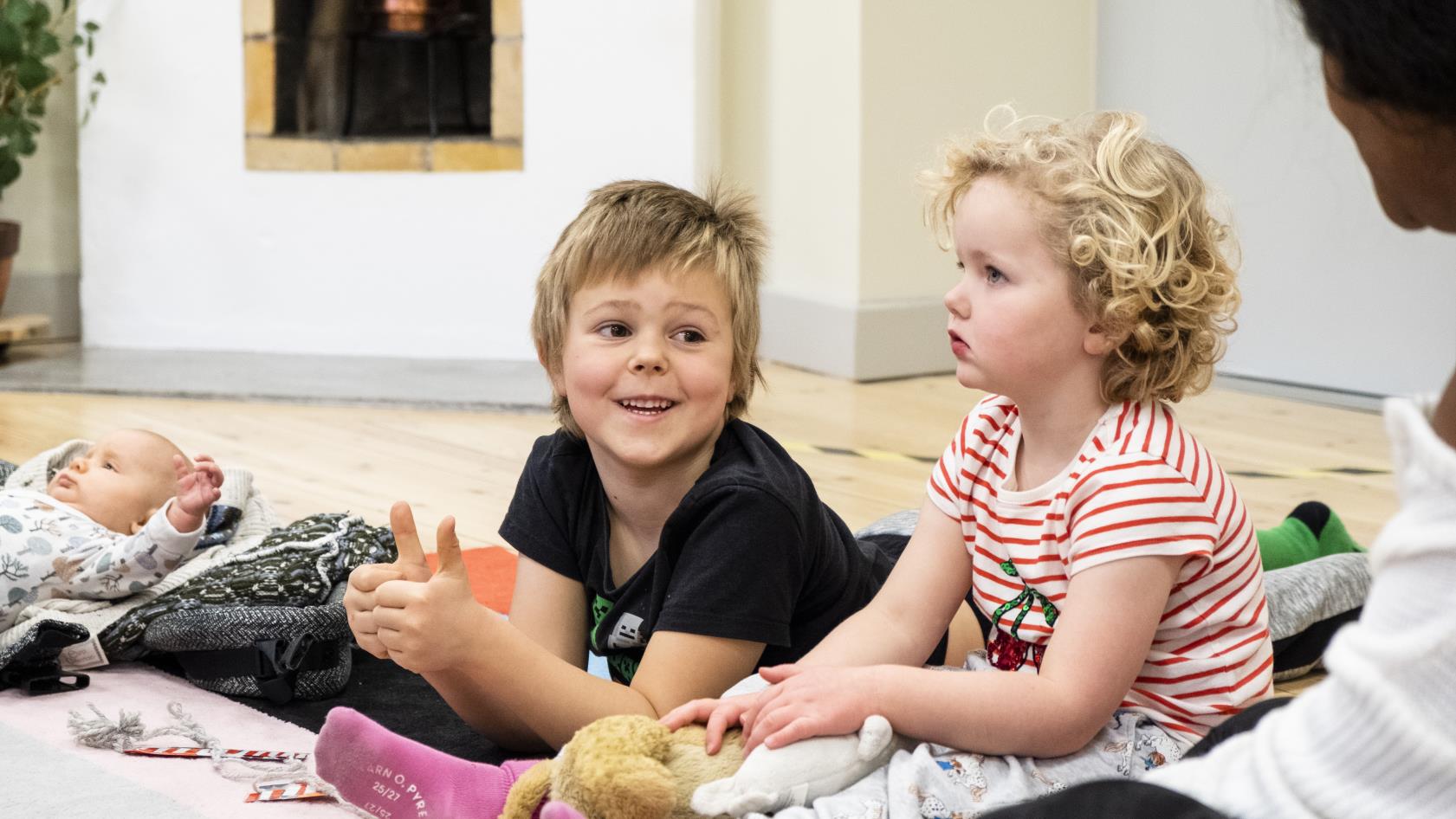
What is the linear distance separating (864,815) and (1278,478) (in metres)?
1.77

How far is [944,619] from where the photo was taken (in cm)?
126

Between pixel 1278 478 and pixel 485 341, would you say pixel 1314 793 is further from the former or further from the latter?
pixel 485 341

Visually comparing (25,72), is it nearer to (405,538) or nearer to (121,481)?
(121,481)

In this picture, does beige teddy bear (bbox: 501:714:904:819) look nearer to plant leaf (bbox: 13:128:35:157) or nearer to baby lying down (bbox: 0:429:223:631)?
baby lying down (bbox: 0:429:223:631)

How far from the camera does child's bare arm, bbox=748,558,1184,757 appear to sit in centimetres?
106

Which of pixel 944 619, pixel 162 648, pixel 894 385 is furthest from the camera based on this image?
pixel 894 385

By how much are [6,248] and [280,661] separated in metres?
2.52

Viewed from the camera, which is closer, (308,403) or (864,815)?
(864,815)

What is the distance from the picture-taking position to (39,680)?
60.9 inches

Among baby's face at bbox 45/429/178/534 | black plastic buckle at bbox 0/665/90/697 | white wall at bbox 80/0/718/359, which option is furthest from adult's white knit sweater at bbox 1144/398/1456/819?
white wall at bbox 80/0/718/359

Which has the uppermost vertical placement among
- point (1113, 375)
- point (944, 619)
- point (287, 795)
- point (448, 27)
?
point (448, 27)

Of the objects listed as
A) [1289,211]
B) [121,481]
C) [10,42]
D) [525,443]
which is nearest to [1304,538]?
[121,481]

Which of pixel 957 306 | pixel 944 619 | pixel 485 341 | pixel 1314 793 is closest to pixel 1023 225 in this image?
pixel 957 306

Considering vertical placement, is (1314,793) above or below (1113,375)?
below
